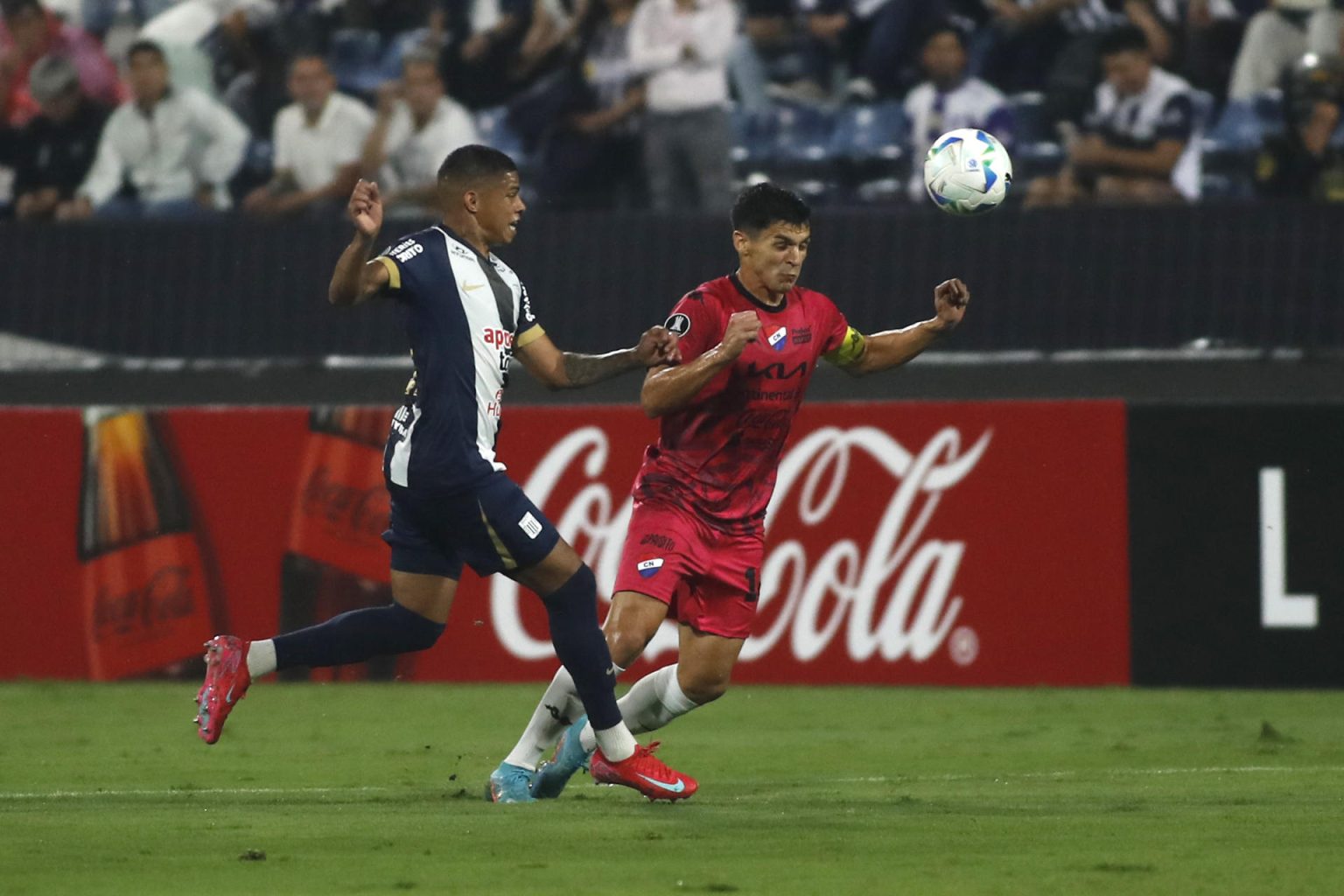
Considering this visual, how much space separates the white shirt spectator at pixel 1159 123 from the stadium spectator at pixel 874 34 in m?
1.55

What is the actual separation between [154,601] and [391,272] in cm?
560

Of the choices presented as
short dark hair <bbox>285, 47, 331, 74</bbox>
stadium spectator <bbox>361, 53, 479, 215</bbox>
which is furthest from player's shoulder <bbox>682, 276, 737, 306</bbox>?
short dark hair <bbox>285, 47, 331, 74</bbox>

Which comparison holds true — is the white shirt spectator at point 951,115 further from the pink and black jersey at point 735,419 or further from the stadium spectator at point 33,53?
the pink and black jersey at point 735,419

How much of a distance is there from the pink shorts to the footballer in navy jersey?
367 millimetres

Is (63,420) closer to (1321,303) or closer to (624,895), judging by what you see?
(1321,303)

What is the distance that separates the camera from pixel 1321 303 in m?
11.2

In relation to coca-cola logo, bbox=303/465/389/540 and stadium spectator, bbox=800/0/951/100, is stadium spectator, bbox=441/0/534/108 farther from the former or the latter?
coca-cola logo, bbox=303/465/389/540

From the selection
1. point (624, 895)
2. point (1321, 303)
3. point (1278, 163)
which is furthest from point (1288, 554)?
point (624, 895)

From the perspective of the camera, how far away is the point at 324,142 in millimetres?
13531

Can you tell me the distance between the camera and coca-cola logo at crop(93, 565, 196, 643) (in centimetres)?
1181

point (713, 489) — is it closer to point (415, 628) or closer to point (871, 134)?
point (415, 628)

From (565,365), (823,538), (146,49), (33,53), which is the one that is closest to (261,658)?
(565,365)

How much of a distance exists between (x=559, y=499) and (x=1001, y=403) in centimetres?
236

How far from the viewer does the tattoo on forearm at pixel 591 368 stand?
23.0 feet
